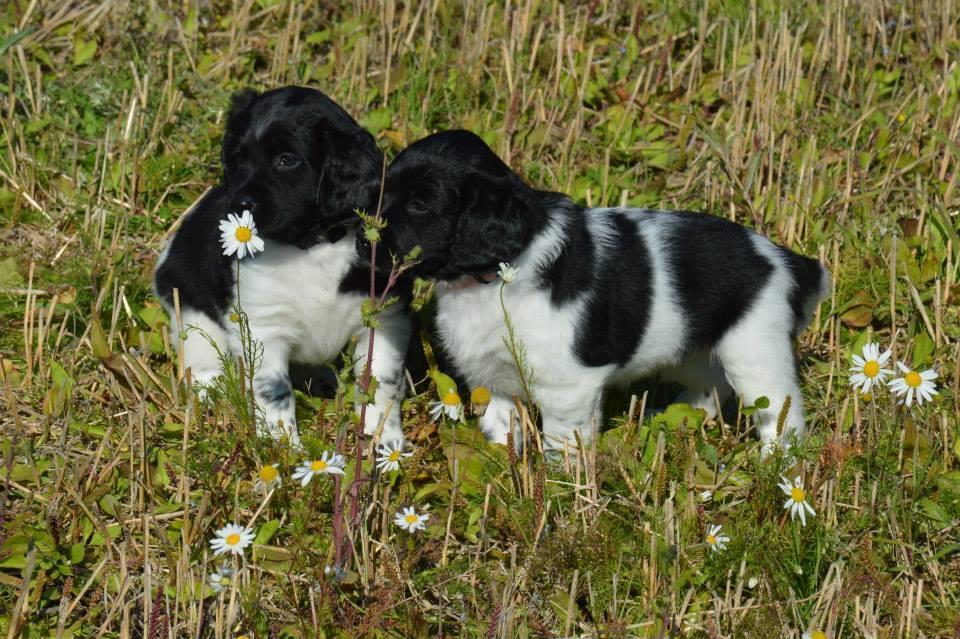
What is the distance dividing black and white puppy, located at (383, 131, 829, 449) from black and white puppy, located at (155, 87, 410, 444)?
0.85ft

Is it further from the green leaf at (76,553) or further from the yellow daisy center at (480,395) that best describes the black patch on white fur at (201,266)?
the green leaf at (76,553)

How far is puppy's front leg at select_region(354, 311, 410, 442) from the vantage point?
4.51 m

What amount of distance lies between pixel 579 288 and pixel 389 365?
2.83ft

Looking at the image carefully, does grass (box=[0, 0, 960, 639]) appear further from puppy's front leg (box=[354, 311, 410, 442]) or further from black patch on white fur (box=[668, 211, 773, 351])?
black patch on white fur (box=[668, 211, 773, 351])

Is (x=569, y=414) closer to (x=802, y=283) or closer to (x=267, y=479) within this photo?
(x=802, y=283)

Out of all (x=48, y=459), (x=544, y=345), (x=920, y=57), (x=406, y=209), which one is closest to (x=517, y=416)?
(x=544, y=345)

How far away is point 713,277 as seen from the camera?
433 centimetres

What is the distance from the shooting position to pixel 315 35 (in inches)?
258

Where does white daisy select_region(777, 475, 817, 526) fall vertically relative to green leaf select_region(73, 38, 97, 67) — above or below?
below

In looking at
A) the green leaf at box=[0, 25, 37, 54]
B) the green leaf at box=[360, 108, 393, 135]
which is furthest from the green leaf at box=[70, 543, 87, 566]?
the green leaf at box=[0, 25, 37, 54]

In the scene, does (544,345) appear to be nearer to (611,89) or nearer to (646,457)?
(646,457)

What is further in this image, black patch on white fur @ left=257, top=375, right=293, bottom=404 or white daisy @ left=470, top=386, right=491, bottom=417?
black patch on white fur @ left=257, top=375, right=293, bottom=404

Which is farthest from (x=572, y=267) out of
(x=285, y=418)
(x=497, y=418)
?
(x=285, y=418)

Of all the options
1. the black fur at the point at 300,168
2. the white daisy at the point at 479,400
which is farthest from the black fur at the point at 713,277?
the black fur at the point at 300,168
